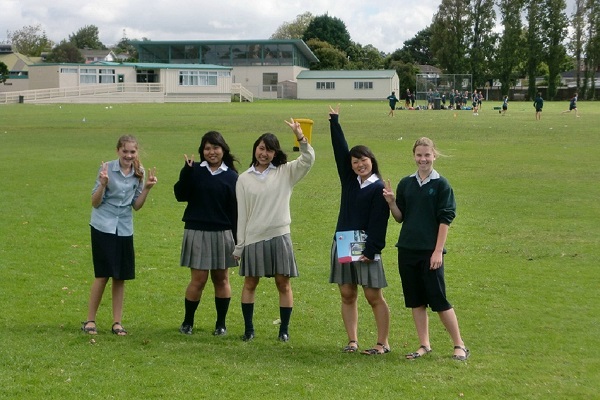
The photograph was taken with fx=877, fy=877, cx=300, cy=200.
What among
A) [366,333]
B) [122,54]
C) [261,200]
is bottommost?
[366,333]

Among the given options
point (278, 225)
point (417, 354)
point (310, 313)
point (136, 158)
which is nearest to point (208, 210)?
point (278, 225)

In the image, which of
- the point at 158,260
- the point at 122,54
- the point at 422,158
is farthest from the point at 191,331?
the point at 122,54

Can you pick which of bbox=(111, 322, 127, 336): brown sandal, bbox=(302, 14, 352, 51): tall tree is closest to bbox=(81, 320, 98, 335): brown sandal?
bbox=(111, 322, 127, 336): brown sandal

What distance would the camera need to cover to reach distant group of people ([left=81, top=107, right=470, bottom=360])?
6996 millimetres

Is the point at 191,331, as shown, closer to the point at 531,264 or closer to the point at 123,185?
the point at 123,185

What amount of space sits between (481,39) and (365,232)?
105 m

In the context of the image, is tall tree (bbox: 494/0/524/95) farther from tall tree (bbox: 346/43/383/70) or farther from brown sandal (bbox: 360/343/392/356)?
brown sandal (bbox: 360/343/392/356)

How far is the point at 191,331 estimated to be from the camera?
7801mm

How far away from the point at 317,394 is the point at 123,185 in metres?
2.75

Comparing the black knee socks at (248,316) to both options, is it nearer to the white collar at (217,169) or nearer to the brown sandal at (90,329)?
the white collar at (217,169)

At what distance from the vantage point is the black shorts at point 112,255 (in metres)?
7.60

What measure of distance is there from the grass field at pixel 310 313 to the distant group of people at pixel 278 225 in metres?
0.36

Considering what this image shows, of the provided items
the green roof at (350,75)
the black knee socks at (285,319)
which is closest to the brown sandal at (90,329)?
the black knee socks at (285,319)

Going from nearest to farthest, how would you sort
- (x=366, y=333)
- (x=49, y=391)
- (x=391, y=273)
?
(x=49, y=391) → (x=366, y=333) → (x=391, y=273)
